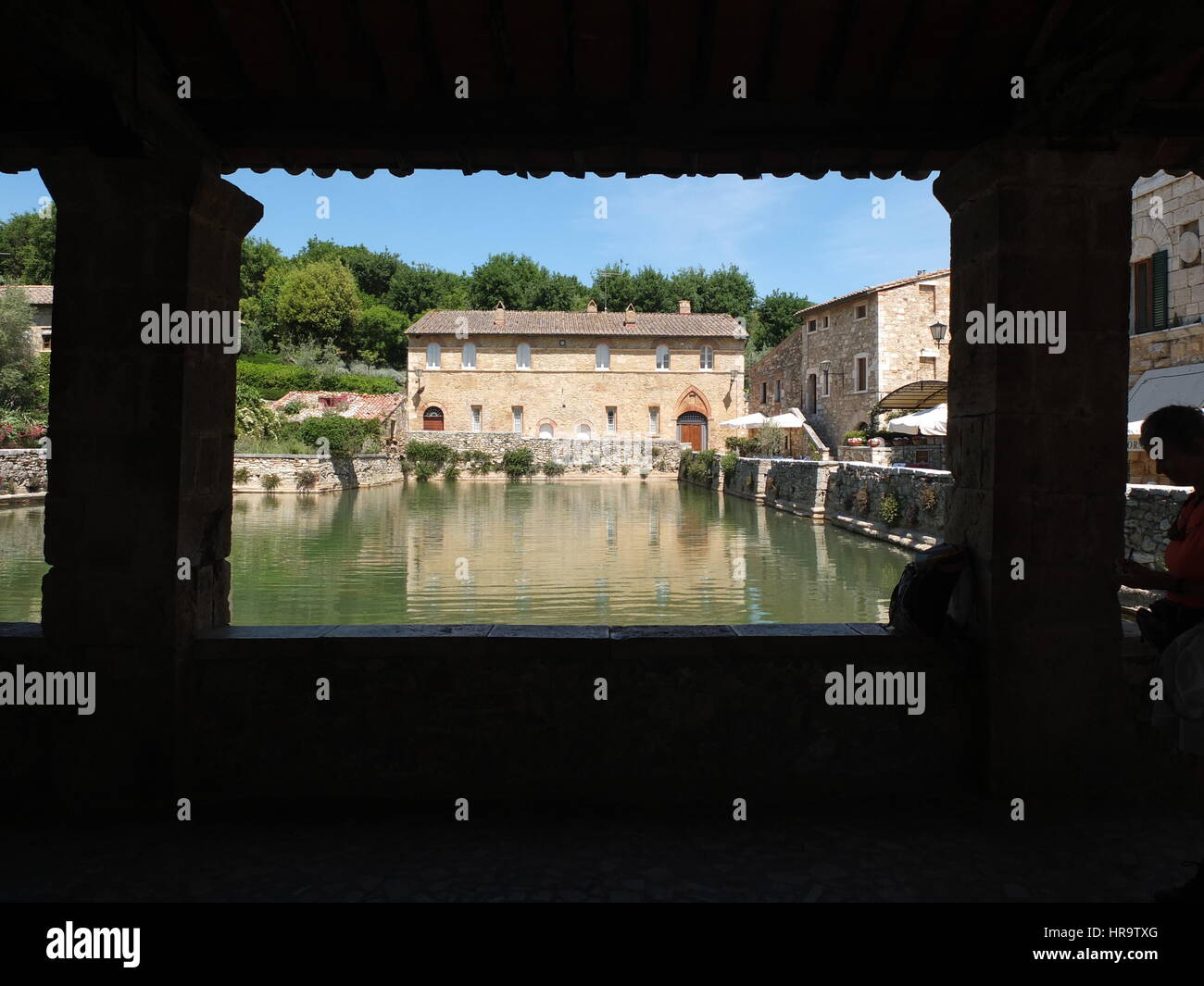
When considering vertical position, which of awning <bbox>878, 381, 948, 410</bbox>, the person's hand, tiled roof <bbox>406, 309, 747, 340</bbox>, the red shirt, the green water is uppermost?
tiled roof <bbox>406, 309, 747, 340</bbox>

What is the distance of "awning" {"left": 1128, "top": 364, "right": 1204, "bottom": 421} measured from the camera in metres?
13.7

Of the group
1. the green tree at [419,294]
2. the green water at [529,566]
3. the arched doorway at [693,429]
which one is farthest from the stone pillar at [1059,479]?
the green tree at [419,294]

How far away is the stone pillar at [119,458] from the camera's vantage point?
3.19 m

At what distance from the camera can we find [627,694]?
3.38 metres

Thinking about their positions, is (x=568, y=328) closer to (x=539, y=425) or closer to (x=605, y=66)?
(x=539, y=425)

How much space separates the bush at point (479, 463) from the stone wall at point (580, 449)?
38cm

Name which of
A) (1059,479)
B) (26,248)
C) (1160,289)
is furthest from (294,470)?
(26,248)

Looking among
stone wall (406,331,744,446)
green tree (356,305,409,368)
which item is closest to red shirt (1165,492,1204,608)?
stone wall (406,331,744,446)

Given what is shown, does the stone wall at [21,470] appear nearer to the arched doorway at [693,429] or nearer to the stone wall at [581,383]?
the stone wall at [581,383]

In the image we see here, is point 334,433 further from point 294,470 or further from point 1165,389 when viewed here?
point 1165,389

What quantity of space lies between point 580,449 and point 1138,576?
33944 millimetres

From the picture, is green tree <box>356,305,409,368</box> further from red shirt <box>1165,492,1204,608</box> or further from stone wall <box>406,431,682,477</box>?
red shirt <box>1165,492,1204,608</box>

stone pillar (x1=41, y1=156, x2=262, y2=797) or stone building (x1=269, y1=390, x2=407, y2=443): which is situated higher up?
stone building (x1=269, y1=390, x2=407, y2=443)

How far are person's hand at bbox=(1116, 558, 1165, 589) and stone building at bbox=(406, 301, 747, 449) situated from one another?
37052 millimetres
